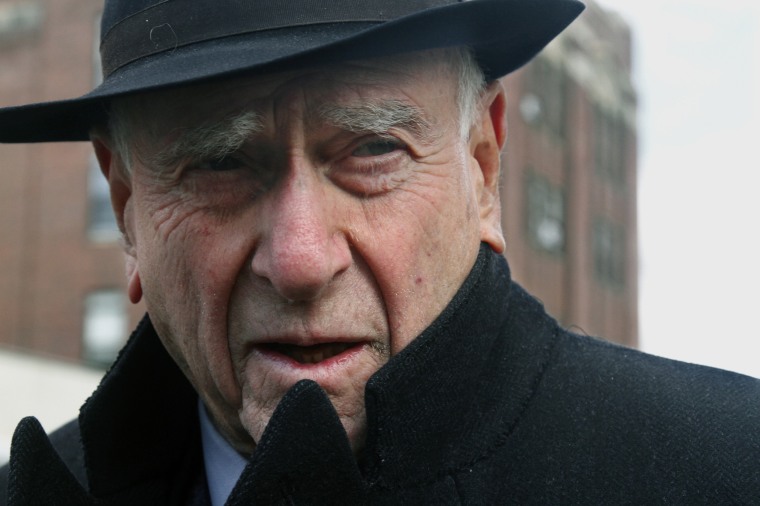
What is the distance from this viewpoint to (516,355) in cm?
211

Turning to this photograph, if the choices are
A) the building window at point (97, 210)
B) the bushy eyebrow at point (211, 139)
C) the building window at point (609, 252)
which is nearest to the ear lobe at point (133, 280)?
the bushy eyebrow at point (211, 139)

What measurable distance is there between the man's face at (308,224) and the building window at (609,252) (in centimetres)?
2591

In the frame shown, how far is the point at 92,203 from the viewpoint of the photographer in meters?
21.5

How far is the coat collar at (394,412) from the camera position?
177cm

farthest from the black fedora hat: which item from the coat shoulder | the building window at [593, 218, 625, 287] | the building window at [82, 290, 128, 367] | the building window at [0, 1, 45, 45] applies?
the building window at [593, 218, 625, 287]

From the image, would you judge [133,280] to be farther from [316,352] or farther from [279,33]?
[279,33]

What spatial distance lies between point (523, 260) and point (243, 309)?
21.9m

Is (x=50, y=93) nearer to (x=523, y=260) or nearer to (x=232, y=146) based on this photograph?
(x=523, y=260)

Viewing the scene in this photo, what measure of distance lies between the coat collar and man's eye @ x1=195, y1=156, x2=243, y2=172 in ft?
1.67

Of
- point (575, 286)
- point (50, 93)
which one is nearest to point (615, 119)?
point (575, 286)

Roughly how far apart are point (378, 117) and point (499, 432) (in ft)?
2.21

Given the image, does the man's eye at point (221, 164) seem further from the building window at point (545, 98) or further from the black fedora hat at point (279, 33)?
the building window at point (545, 98)

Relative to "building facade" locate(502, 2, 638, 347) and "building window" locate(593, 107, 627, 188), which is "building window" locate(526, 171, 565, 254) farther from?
"building window" locate(593, 107, 627, 188)

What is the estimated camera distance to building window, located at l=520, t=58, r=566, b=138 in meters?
24.2
